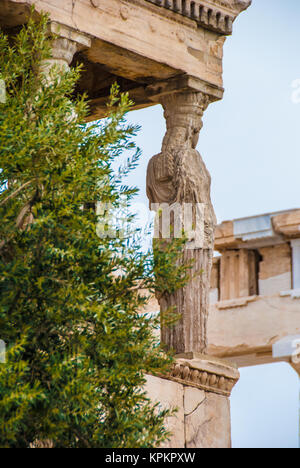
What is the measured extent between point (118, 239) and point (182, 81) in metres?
2.76

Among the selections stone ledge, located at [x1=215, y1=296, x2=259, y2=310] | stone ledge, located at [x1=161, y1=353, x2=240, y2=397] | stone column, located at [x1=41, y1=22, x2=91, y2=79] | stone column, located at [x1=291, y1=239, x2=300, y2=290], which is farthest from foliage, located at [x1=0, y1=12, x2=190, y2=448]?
stone ledge, located at [x1=215, y1=296, x2=259, y2=310]

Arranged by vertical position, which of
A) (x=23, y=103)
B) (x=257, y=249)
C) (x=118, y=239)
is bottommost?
(x=118, y=239)

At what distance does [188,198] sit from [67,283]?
286 cm

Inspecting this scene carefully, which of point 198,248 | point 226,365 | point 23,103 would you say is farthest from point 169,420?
point 23,103

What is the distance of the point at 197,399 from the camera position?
10.3 m

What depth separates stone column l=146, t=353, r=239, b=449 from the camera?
10.1 m

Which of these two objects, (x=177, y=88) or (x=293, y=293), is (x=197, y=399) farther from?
(x=293, y=293)

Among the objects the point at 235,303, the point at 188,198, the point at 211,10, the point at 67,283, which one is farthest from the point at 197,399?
the point at 235,303

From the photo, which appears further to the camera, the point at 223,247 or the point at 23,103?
the point at 223,247

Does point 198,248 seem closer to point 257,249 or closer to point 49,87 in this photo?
point 49,87

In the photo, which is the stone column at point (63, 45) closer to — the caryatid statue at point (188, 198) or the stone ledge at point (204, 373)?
the caryatid statue at point (188, 198)

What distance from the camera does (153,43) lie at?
35.8 ft
